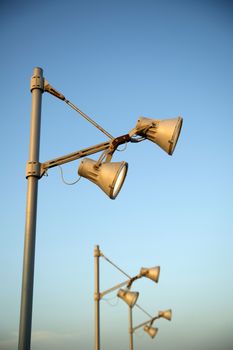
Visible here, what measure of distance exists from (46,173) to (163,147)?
51.1 inches

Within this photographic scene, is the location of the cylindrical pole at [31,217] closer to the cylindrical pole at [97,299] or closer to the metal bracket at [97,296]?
the cylindrical pole at [97,299]

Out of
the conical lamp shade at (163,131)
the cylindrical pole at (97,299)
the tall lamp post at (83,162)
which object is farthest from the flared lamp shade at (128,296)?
the conical lamp shade at (163,131)

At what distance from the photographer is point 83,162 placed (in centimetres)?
404

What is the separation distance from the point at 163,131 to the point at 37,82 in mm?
1587

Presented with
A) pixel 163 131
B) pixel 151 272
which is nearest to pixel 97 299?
pixel 151 272

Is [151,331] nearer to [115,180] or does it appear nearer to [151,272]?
[151,272]

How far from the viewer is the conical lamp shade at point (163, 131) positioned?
12.9 ft

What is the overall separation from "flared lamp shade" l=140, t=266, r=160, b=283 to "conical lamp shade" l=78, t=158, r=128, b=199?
7.27m

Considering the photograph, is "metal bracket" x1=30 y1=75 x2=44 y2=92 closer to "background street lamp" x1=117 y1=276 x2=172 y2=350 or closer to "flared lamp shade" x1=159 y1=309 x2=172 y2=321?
"background street lamp" x1=117 y1=276 x2=172 y2=350

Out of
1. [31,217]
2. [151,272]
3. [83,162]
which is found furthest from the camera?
[151,272]

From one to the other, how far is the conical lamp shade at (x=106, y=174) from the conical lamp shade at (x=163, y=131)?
1.42ft

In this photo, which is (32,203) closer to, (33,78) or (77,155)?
(77,155)

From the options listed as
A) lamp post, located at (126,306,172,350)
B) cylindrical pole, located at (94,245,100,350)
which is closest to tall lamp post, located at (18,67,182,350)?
cylindrical pole, located at (94,245,100,350)

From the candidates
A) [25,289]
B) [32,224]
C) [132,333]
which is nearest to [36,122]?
[32,224]
